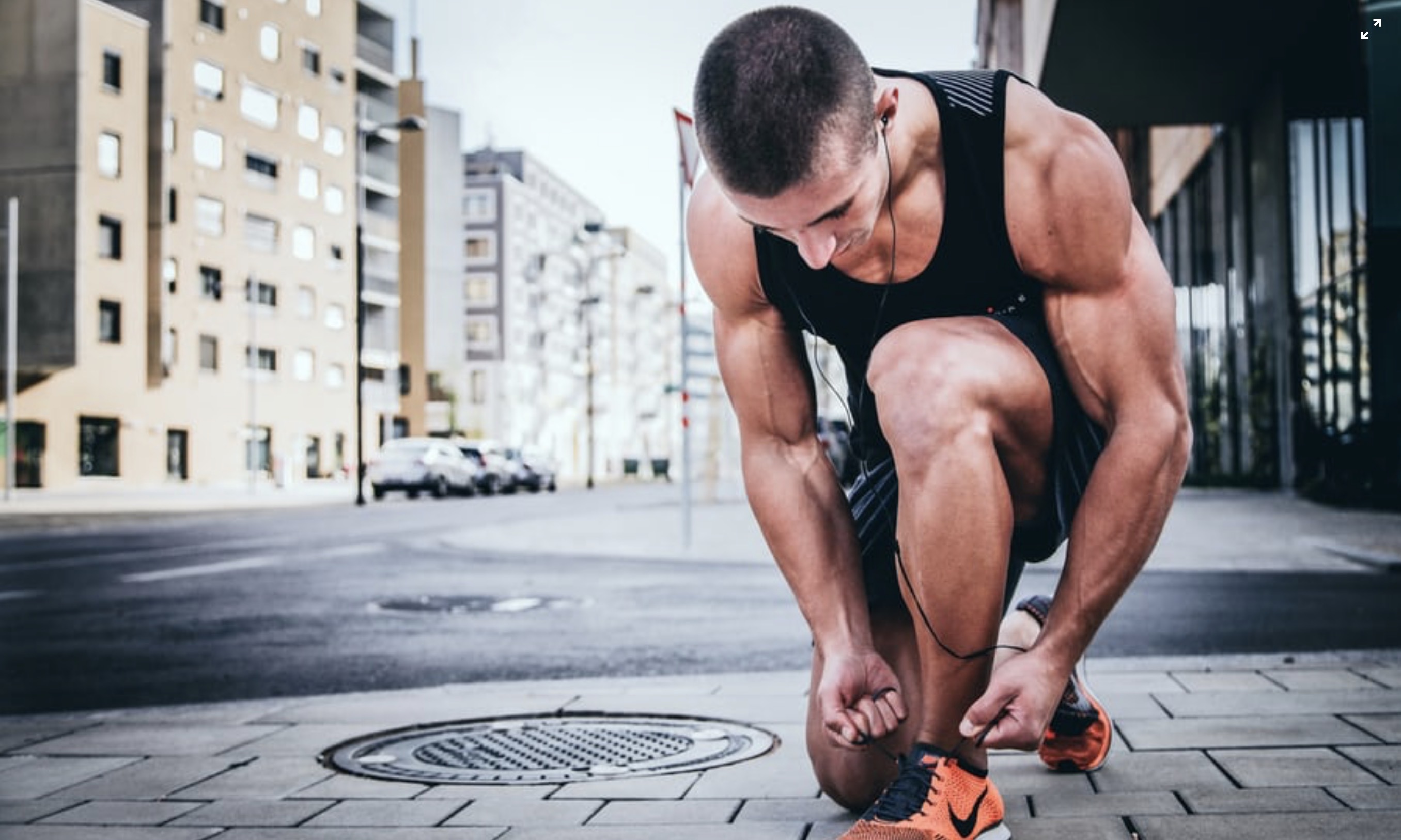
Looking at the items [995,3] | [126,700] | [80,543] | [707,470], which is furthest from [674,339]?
[126,700]

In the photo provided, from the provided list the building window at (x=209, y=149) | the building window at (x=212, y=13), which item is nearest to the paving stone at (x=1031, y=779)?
the building window at (x=212, y=13)

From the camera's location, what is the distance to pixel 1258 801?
2713mm

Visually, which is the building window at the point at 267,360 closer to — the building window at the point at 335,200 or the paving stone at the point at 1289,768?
the building window at the point at 335,200

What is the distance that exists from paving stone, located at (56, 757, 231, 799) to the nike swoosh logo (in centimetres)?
174

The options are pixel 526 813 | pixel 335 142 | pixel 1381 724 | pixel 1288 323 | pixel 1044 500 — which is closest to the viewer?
pixel 1044 500

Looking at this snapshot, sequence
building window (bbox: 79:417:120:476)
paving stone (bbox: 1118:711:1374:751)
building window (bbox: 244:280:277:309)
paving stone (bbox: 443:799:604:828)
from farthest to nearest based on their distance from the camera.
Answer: building window (bbox: 244:280:277:309), building window (bbox: 79:417:120:476), paving stone (bbox: 1118:711:1374:751), paving stone (bbox: 443:799:604:828)

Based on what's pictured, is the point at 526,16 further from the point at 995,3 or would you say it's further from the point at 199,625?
the point at 995,3

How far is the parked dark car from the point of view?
33.7 m

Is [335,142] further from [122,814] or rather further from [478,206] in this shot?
[122,814]

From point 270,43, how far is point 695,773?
4049 centimetres

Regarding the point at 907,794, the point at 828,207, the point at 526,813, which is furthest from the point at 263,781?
the point at 828,207

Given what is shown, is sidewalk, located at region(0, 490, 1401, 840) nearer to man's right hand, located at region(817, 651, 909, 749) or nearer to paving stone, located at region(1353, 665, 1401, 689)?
paving stone, located at region(1353, 665, 1401, 689)

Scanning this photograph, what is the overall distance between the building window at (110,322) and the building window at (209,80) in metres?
7.34

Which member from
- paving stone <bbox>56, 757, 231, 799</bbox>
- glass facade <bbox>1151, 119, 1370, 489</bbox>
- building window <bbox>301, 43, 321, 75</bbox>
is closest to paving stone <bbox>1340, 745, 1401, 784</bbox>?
paving stone <bbox>56, 757, 231, 799</bbox>
